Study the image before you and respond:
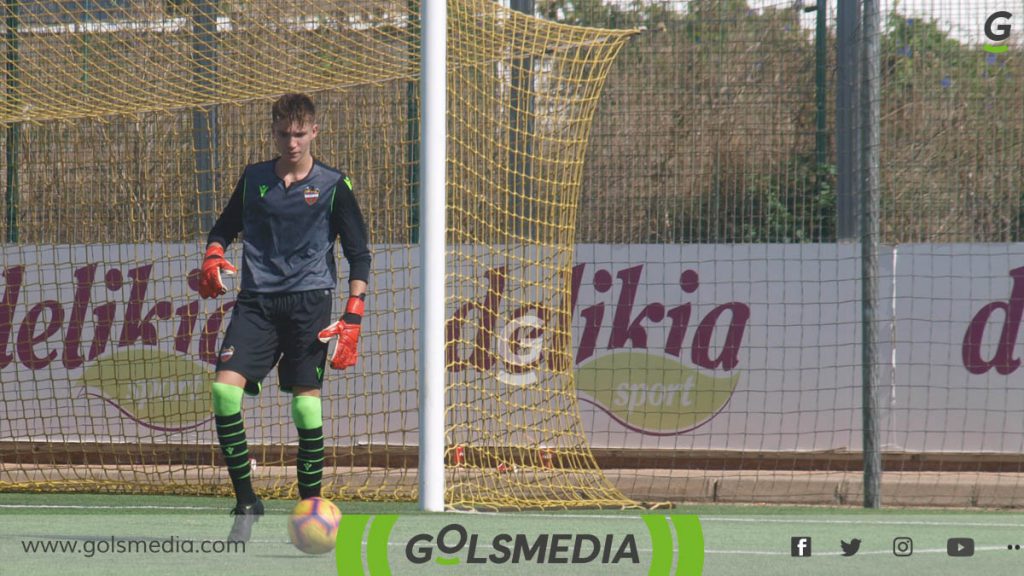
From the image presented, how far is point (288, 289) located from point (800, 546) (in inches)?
88.0

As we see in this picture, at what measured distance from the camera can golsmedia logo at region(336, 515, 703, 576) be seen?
4.93 metres

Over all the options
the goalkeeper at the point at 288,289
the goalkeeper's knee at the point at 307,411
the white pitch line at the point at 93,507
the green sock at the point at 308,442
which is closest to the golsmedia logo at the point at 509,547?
the green sock at the point at 308,442

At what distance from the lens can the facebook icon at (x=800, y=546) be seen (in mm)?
5434

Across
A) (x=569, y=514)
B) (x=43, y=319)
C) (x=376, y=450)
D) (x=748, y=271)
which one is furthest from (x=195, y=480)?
(x=748, y=271)

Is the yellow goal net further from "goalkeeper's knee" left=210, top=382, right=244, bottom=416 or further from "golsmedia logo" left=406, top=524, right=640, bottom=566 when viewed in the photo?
"goalkeeper's knee" left=210, top=382, right=244, bottom=416

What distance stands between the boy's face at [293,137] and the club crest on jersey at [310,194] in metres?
0.13

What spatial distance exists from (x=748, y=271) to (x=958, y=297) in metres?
1.30

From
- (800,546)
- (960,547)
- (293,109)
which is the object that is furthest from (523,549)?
(293,109)

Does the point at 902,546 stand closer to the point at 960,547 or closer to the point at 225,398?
the point at 960,547

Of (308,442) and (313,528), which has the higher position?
(308,442)

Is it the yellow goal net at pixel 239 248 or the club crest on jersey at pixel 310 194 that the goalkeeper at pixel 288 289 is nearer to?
the club crest on jersey at pixel 310 194

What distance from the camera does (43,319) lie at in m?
9.52

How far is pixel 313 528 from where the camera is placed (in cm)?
509

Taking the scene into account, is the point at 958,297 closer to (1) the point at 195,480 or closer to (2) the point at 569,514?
(2) the point at 569,514
